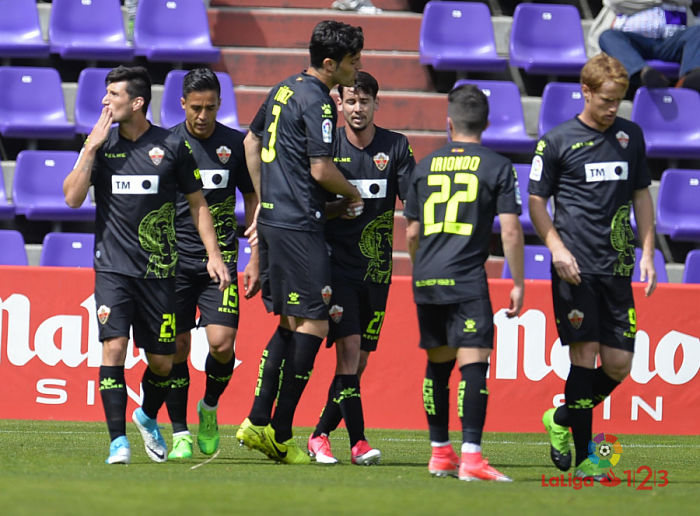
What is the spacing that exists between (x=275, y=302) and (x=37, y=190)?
5528 millimetres

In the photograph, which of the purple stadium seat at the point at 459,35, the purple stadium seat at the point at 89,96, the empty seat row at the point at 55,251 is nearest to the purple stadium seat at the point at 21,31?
the purple stadium seat at the point at 89,96

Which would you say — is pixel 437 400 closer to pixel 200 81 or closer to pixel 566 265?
pixel 566 265

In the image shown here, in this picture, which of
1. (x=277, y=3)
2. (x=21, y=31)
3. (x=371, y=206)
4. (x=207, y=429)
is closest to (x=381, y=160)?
(x=371, y=206)

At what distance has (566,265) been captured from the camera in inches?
246

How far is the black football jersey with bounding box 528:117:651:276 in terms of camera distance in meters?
6.41

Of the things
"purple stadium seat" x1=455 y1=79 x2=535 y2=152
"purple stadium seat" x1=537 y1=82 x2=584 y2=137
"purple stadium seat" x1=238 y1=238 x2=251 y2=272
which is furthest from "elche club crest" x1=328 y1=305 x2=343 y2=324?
"purple stadium seat" x1=537 y1=82 x2=584 y2=137

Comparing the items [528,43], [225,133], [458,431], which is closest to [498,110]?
[528,43]

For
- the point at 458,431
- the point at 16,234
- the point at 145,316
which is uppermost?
the point at 145,316

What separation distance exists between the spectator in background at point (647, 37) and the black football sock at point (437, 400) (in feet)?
22.8

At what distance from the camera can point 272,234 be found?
6.62 metres

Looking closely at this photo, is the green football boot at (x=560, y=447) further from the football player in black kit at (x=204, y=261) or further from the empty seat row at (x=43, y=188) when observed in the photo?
the empty seat row at (x=43, y=188)

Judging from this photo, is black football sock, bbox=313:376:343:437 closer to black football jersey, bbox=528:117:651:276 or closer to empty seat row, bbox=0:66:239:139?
black football jersey, bbox=528:117:651:276

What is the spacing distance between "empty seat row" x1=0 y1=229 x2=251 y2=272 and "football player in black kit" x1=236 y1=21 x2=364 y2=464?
4224 millimetres

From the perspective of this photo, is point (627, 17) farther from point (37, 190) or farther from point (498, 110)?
point (37, 190)
